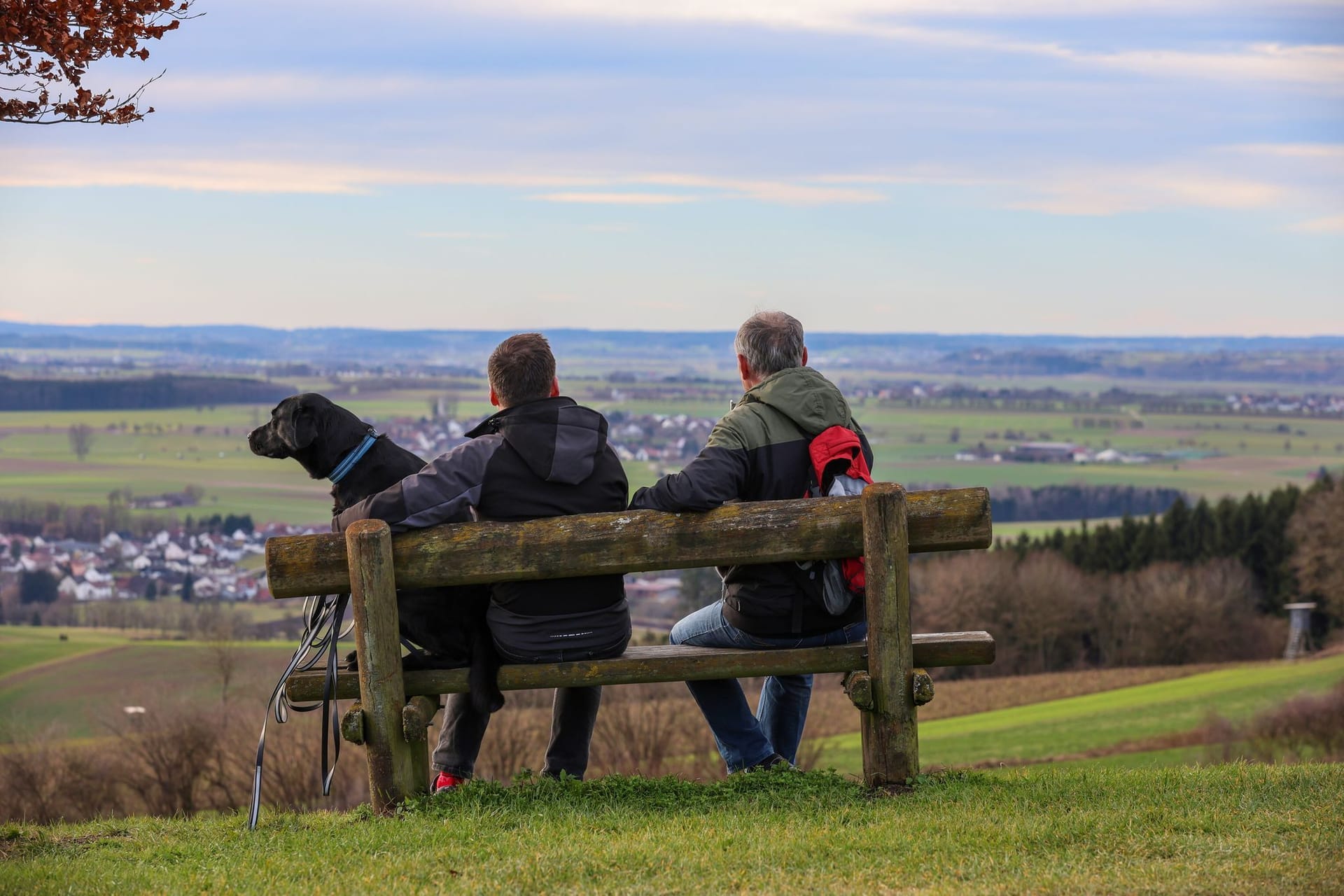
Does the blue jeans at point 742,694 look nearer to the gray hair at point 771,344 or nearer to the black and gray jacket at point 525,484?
the black and gray jacket at point 525,484

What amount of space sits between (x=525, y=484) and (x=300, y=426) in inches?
45.5

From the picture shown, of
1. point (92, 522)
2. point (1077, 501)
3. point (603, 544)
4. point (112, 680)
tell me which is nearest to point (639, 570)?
point (603, 544)

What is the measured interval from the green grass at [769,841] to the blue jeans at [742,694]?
27 centimetres

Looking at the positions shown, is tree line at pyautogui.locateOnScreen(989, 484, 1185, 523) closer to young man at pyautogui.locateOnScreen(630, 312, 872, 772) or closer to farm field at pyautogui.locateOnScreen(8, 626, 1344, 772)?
farm field at pyautogui.locateOnScreen(8, 626, 1344, 772)

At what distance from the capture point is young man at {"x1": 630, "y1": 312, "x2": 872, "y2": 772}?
581 centimetres

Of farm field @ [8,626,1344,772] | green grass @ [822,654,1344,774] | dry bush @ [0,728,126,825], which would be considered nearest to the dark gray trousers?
farm field @ [8,626,1344,772]

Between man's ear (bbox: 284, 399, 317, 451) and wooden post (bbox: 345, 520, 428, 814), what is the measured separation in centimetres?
76

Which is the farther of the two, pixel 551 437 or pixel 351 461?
pixel 351 461

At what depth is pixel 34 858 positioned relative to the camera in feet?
18.1

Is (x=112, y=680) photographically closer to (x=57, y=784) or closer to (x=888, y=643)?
(x=57, y=784)

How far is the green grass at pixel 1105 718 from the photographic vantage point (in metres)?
43.4

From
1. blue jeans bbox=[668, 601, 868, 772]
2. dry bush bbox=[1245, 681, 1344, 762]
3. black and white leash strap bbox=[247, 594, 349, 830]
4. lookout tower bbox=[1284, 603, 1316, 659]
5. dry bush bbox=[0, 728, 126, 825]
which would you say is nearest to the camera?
black and white leash strap bbox=[247, 594, 349, 830]

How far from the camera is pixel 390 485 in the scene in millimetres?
6078

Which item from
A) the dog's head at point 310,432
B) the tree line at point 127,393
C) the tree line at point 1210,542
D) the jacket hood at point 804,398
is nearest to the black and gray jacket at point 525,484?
the dog's head at point 310,432
